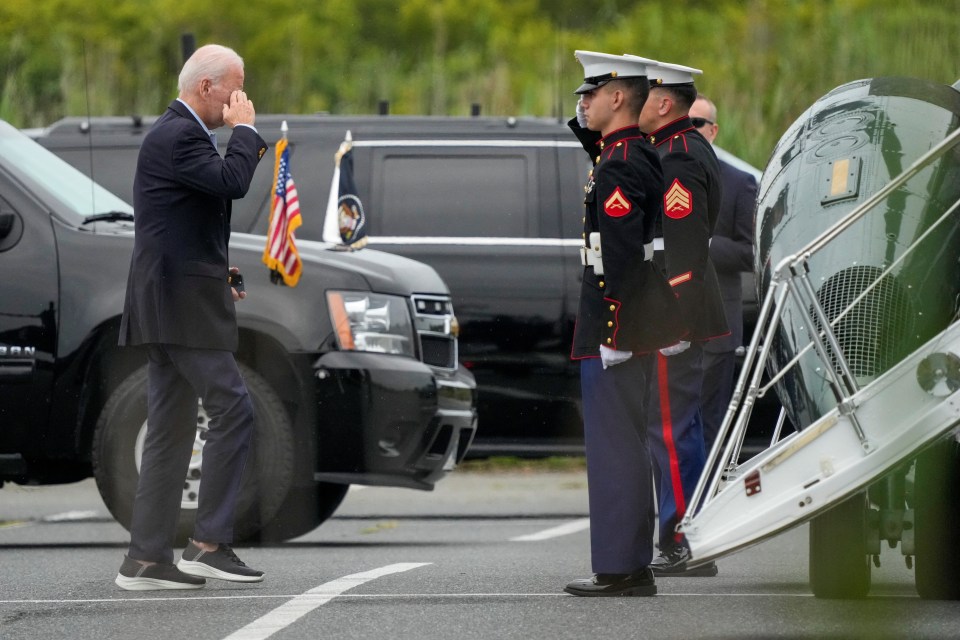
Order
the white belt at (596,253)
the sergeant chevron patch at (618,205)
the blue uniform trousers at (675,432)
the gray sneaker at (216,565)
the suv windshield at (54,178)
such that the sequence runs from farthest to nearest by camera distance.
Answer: the suv windshield at (54,178) < the blue uniform trousers at (675,432) < the gray sneaker at (216,565) < the white belt at (596,253) < the sergeant chevron patch at (618,205)

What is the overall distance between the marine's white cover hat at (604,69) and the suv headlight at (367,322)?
2442mm

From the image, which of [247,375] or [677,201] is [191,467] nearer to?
[247,375]

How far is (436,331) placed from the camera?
25.8ft

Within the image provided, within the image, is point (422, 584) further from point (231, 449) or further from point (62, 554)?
point (62, 554)

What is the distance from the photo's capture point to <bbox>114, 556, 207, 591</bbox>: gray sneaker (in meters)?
5.49

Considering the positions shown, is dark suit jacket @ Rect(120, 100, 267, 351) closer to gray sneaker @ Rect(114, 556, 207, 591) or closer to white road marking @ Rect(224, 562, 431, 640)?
gray sneaker @ Rect(114, 556, 207, 591)

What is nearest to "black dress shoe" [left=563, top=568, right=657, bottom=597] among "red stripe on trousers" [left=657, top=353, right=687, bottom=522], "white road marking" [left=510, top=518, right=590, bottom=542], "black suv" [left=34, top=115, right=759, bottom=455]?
"red stripe on trousers" [left=657, top=353, right=687, bottom=522]

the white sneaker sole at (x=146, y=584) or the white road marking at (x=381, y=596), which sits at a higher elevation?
the white road marking at (x=381, y=596)

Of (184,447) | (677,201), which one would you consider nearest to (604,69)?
(677,201)

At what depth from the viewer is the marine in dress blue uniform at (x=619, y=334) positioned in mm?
5008

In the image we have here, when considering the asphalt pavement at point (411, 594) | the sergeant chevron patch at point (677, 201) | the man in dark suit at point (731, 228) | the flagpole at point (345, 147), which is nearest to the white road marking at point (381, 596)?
the asphalt pavement at point (411, 594)

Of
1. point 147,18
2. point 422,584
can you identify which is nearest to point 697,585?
point 422,584

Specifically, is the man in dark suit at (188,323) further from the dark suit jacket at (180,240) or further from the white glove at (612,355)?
the white glove at (612,355)

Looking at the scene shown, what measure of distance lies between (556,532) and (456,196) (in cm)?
261
